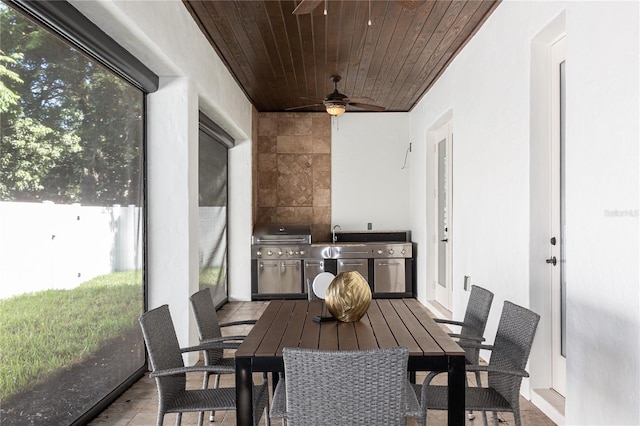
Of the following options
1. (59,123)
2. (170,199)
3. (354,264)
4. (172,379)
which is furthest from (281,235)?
(172,379)

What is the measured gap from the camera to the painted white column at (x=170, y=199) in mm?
4062

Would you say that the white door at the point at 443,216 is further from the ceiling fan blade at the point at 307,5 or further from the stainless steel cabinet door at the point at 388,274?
the ceiling fan blade at the point at 307,5

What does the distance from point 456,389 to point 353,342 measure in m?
0.48

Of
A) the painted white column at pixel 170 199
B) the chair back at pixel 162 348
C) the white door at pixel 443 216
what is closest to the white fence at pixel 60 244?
the painted white column at pixel 170 199

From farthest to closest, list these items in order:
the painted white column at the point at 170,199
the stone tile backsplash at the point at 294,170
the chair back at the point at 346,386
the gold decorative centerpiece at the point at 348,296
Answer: the stone tile backsplash at the point at 294,170 < the painted white column at the point at 170,199 < the gold decorative centerpiece at the point at 348,296 < the chair back at the point at 346,386

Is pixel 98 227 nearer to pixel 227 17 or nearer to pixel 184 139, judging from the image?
pixel 184 139

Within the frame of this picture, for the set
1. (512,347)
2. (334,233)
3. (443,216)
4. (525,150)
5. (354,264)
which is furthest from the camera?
(334,233)

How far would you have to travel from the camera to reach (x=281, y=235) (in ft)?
24.8

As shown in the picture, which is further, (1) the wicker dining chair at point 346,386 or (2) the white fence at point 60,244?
(2) the white fence at point 60,244

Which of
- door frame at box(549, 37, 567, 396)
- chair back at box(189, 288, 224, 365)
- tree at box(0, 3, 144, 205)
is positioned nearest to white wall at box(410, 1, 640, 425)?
door frame at box(549, 37, 567, 396)

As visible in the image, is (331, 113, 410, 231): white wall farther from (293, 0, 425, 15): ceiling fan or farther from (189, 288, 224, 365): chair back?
(189, 288, 224, 365): chair back

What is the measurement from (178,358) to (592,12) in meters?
2.72

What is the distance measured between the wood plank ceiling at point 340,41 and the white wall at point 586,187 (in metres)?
0.60

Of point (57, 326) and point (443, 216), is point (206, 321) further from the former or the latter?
point (443, 216)
